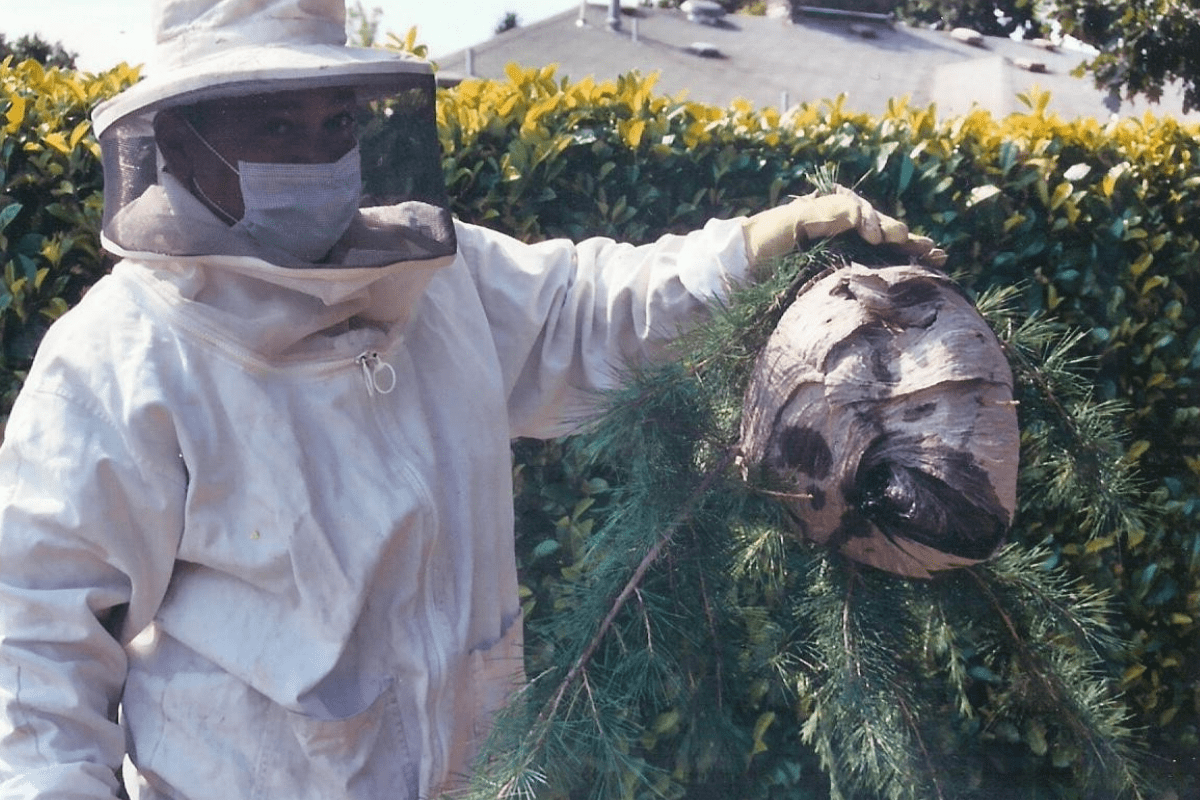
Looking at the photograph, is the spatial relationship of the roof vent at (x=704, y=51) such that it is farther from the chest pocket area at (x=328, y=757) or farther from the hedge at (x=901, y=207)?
the chest pocket area at (x=328, y=757)

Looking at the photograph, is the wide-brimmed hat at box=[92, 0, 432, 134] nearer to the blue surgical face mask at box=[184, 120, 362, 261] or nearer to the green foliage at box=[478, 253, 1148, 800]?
the blue surgical face mask at box=[184, 120, 362, 261]

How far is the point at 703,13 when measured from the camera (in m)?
11.0

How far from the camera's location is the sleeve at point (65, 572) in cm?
168

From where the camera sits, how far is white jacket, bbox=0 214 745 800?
5.59 ft

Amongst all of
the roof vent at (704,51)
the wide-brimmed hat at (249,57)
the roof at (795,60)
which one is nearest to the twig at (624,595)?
the wide-brimmed hat at (249,57)

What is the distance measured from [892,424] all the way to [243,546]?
0.95 m

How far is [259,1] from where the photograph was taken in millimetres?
1898

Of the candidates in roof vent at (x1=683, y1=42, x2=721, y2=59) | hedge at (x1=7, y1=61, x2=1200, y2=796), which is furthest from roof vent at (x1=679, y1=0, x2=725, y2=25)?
hedge at (x1=7, y1=61, x2=1200, y2=796)

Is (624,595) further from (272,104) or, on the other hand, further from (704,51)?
(704,51)

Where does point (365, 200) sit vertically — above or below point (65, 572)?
above

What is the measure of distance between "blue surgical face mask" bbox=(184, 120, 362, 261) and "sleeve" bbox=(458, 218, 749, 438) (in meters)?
0.40

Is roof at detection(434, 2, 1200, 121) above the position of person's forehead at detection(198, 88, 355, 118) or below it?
below

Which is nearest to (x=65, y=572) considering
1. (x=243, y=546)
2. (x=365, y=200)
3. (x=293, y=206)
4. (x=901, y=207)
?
(x=243, y=546)

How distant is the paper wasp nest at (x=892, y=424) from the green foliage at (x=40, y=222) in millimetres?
2535
